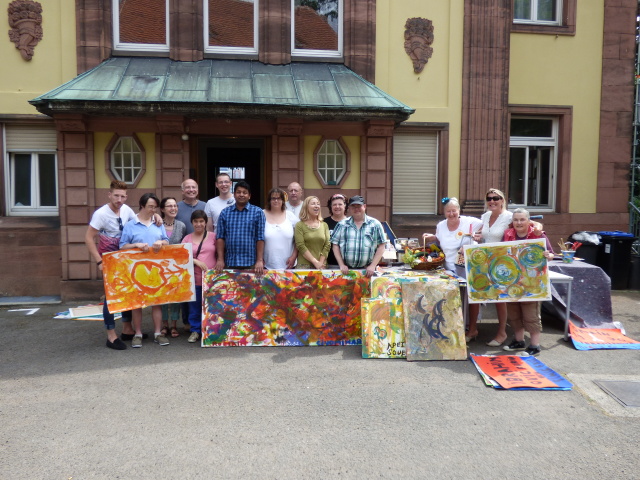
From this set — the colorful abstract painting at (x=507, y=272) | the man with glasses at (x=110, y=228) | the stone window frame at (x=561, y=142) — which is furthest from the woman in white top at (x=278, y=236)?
the stone window frame at (x=561, y=142)

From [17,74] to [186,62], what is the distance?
296 cm

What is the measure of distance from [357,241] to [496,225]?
1728mm

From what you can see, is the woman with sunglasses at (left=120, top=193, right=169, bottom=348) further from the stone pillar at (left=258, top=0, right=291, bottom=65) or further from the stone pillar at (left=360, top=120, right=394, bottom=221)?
the stone pillar at (left=258, top=0, right=291, bottom=65)

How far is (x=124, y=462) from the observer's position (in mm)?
3562

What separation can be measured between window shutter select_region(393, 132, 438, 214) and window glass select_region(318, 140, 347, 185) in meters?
1.25

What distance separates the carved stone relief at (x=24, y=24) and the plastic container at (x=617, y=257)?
1135 centimetres

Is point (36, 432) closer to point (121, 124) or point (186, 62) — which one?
point (121, 124)

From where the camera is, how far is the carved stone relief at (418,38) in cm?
1000

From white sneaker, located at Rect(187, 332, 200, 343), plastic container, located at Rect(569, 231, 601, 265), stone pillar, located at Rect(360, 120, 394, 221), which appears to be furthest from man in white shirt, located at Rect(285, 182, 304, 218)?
plastic container, located at Rect(569, 231, 601, 265)

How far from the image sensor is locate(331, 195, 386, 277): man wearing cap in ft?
20.6

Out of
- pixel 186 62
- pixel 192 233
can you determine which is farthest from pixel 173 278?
pixel 186 62

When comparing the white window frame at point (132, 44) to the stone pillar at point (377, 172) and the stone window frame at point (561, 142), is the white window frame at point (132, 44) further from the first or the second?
the stone window frame at point (561, 142)

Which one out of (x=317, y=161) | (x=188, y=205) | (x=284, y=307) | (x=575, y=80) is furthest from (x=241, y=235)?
(x=575, y=80)

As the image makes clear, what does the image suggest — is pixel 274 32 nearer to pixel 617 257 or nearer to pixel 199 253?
pixel 199 253
